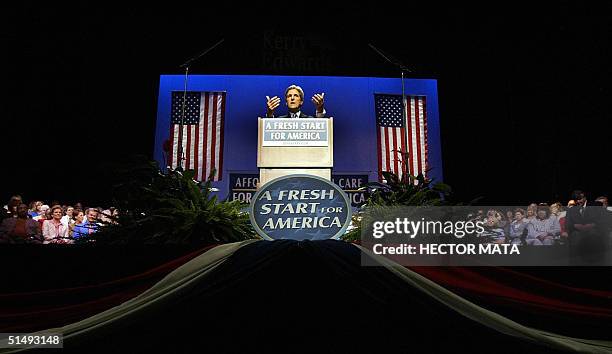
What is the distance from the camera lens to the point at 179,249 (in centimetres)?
273

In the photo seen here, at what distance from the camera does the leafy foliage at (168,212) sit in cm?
289

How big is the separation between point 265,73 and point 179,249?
8.64 metres

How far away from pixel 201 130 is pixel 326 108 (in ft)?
9.07

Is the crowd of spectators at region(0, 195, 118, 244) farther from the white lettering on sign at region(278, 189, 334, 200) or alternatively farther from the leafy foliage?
the white lettering on sign at region(278, 189, 334, 200)

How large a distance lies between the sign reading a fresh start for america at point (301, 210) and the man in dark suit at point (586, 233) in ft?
4.66

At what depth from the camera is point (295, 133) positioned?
563cm

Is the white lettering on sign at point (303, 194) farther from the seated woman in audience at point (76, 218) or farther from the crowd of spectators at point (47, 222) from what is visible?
the seated woman in audience at point (76, 218)

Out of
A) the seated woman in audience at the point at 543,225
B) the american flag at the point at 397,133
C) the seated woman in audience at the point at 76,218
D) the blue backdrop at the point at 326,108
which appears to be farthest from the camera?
the blue backdrop at the point at 326,108

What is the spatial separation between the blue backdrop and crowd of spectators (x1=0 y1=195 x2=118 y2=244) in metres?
3.70

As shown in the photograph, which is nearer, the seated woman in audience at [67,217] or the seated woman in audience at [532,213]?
the seated woman in audience at [532,213]

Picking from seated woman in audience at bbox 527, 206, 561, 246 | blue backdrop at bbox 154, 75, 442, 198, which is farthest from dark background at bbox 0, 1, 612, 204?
seated woman in audience at bbox 527, 206, 561, 246

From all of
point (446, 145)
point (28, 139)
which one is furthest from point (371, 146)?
point (28, 139)

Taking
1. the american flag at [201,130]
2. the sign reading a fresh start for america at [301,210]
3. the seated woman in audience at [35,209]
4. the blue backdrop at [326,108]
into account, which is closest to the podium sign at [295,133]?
the sign reading a fresh start for america at [301,210]

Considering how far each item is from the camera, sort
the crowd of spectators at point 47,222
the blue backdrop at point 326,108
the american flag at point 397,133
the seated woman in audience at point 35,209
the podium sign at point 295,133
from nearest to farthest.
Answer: the crowd of spectators at point 47,222 → the podium sign at point 295,133 → the seated woman in audience at point 35,209 → the american flag at point 397,133 → the blue backdrop at point 326,108
